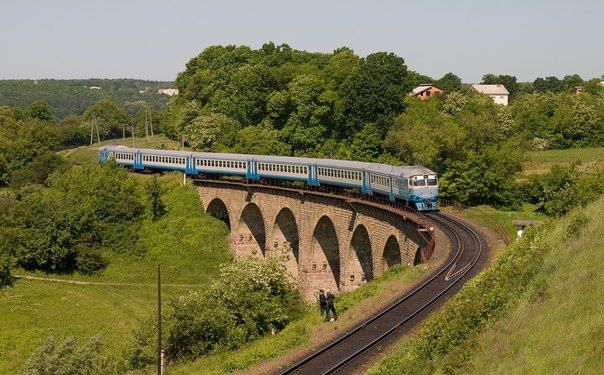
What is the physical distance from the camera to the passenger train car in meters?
42.2

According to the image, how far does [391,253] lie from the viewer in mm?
43000

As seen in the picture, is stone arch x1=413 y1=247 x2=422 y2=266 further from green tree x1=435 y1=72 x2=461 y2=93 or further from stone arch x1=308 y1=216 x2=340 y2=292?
green tree x1=435 y1=72 x2=461 y2=93

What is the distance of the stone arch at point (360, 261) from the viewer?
4741 centimetres

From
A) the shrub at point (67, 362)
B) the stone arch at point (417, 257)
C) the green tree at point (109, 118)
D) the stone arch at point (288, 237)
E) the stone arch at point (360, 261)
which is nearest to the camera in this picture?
the shrub at point (67, 362)

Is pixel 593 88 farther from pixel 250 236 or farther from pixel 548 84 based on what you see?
pixel 250 236

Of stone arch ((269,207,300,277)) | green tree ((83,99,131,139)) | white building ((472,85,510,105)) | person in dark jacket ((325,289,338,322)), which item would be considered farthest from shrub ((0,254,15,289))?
white building ((472,85,510,105))

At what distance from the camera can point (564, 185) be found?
5309 centimetres

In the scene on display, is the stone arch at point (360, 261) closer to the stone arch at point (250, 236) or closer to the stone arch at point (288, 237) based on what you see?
the stone arch at point (288, 237)

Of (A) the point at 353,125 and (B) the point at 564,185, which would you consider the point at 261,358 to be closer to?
(B) the point at 564,185

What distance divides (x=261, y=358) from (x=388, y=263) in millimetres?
19490

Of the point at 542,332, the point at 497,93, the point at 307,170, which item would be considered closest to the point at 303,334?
the point at 542,332

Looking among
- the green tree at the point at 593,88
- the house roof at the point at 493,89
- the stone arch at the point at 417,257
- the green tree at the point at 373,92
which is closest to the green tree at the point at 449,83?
the house roof at the point at 493,89

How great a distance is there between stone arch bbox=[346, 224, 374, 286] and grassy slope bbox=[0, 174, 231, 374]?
12284 millimetres

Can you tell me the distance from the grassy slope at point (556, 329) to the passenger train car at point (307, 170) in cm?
1876
